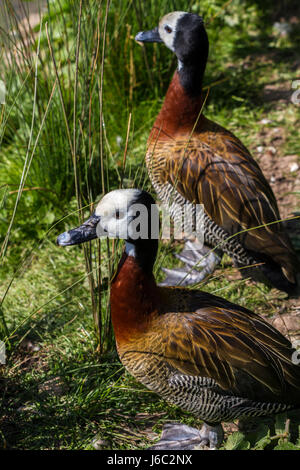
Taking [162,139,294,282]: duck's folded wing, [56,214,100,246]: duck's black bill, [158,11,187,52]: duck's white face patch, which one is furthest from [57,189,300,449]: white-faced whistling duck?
[158,11,187,52]: duck's white face patch

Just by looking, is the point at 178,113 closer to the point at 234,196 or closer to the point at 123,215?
the point at 234,196

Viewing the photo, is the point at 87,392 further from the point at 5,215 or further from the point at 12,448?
the point at 5,215

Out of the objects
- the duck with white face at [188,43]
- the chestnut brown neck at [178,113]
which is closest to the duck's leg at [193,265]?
the chestnut brown neck at [178,113]

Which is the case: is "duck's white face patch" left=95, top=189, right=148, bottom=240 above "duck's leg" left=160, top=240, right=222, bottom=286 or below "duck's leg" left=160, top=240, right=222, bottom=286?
above

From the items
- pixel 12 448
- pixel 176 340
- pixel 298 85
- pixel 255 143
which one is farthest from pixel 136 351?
pixel 298 85

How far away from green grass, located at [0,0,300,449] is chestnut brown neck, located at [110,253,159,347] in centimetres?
25

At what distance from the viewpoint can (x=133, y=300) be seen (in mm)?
2383

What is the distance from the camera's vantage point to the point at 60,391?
9.06ft

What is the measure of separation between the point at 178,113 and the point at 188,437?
186cm

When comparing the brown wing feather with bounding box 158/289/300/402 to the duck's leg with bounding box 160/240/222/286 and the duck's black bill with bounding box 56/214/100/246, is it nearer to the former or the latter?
the duck's black bill with bounding box 56/214/100/246

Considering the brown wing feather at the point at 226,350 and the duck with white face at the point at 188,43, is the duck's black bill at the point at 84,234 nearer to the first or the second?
the brown wing feather at the point at 226,350

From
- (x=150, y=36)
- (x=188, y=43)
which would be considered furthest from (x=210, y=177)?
(x=150, y=36)

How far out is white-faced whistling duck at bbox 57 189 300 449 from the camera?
7.58ft

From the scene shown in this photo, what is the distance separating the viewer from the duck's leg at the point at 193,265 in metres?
3.54
